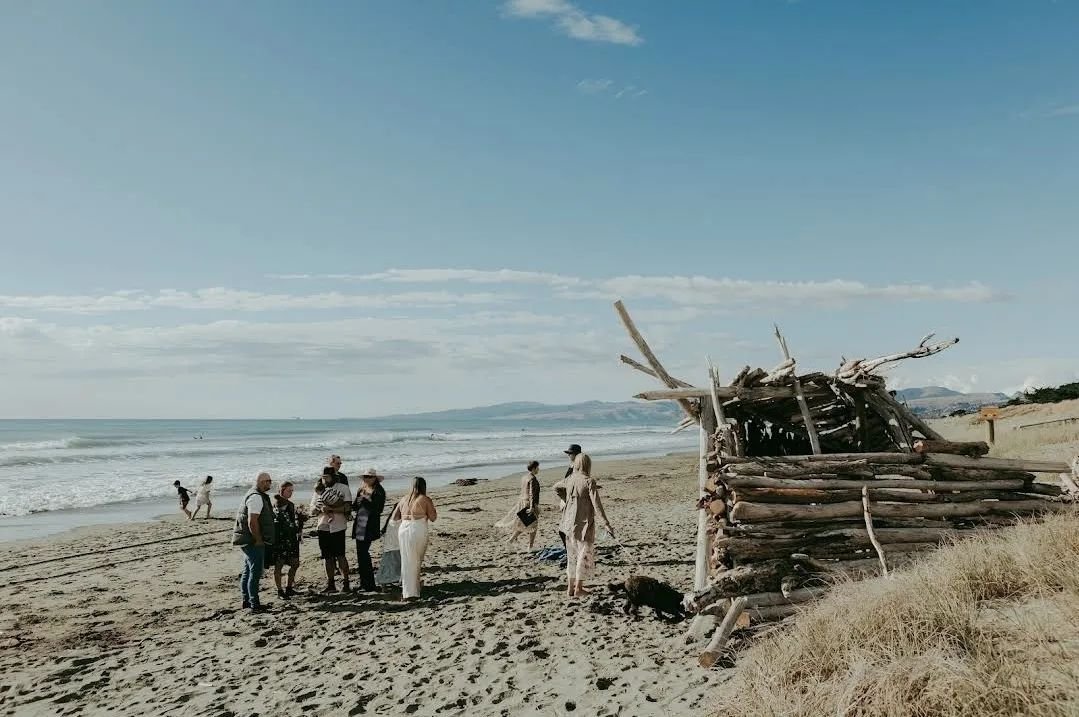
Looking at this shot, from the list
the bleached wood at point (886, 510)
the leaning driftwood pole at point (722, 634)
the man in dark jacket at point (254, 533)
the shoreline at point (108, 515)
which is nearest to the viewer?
the leaning driftwood pole at point (722, 634)

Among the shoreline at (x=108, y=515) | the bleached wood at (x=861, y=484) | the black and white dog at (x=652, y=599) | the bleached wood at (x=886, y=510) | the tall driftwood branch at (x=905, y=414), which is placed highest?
the tall driftwood branch at (x=905, y=414)

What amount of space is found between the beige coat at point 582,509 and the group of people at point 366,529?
0.01m

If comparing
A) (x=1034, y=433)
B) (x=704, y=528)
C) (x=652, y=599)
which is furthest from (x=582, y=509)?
(x=1034, y=433)

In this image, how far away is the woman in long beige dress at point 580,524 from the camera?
9.71 metres

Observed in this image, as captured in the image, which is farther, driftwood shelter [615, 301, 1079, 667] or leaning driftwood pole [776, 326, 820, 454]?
leaning driftwood pole [776, 326, 820, 454]

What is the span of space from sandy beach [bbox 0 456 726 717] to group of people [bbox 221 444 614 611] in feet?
1.21

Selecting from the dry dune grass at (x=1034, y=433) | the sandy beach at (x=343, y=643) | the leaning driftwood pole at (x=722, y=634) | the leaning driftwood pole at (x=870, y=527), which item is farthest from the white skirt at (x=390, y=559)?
the dry dune grass at (x=1034, y=433)

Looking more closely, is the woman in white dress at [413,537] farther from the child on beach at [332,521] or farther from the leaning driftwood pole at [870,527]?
the leaning driftwood pole at [870,527]

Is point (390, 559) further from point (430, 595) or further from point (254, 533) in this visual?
point (254, 533)

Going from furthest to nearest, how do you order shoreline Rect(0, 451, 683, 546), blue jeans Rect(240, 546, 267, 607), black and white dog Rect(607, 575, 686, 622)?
1. shoreline Rect(0, 451, 683, 546)
2. blue jeans Rect(240, 546, 267, 607)
3. black and white dog Rect(607, 575, 686, 622)

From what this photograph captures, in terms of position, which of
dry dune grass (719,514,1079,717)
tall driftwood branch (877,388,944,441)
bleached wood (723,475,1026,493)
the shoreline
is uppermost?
tall driftwood branch (877,388,944,441)

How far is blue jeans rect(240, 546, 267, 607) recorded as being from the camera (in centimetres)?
986

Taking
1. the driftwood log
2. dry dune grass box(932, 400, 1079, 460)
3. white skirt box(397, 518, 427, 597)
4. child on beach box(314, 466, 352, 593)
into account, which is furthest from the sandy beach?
dry dune grass box(932, 400, 1079, 460)

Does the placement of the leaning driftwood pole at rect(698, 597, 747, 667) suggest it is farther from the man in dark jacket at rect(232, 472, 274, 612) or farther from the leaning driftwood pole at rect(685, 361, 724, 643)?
the man in dark jacket at rect(232, 472, 274, 612)
